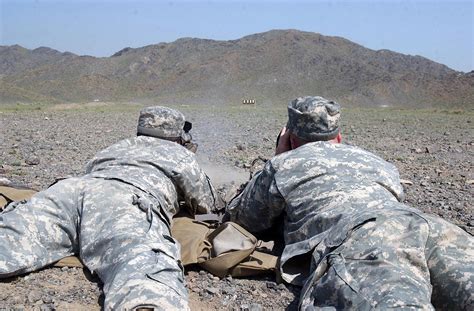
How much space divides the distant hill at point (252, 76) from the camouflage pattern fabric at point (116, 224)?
2001 inches

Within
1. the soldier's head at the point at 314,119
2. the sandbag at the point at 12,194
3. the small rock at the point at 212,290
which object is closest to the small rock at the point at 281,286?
the small rock at the point at 212,290

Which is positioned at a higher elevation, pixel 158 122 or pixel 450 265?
pixel 158 122

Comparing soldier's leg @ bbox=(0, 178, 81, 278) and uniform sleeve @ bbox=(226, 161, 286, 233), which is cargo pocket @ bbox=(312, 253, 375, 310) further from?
soldier's leg @ bbox=(0, 178, 81, 278)

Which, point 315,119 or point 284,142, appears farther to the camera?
point 284,142

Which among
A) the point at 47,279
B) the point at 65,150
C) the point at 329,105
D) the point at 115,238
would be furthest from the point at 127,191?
the point at 65,150

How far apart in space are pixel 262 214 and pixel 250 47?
80047 mm

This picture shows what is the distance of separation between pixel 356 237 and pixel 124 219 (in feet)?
4.93

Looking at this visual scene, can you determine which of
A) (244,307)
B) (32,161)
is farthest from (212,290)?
(32,161)

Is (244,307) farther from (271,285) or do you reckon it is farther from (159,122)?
(159,122)

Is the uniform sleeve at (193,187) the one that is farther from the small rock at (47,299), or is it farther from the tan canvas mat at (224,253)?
the small rock at (47,299)

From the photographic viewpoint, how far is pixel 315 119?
407 cm

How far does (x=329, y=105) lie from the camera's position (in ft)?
13.4

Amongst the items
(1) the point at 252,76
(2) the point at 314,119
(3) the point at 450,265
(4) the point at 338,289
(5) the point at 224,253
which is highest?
(2) the point at 314,119

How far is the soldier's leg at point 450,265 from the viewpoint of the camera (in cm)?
294
